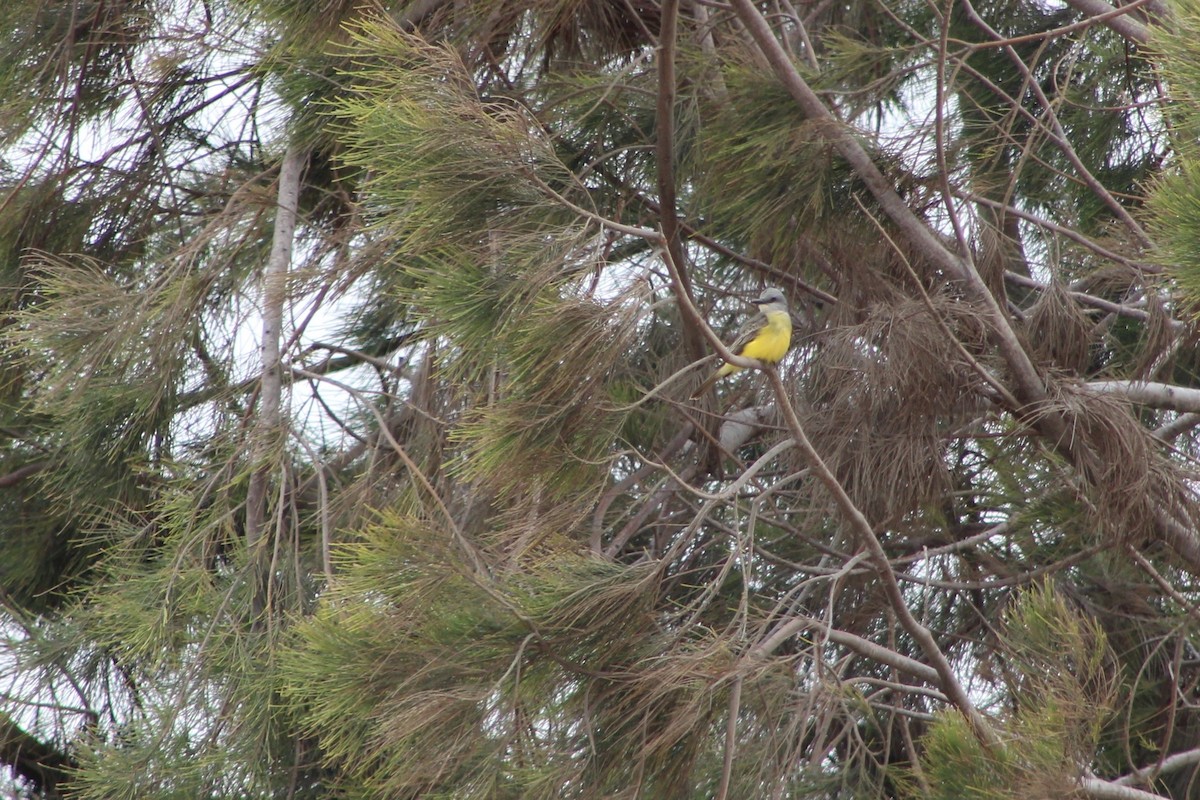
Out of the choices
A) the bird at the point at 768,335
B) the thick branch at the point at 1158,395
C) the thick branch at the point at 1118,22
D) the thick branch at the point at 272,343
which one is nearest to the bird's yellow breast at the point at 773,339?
the bird at the point at 768,335

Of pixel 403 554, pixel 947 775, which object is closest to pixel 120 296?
pixel 403 554

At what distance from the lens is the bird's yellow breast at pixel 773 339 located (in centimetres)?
338

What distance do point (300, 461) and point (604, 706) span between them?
1.85 meters

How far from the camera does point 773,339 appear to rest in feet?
11.2

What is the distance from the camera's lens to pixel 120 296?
3562 millimetres

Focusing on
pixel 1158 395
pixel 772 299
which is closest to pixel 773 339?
pixel 772 299

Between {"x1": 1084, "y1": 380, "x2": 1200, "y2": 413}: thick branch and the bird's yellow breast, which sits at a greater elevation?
the bird's yellow breast

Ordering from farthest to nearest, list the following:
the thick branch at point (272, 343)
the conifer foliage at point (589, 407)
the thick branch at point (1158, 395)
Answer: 1. the thick branch at point (272, 343)
2. the thick branch at point (1158, 395)
3. the conifer foliage at point (589, 407)

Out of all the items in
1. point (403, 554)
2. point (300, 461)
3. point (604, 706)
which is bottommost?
point (604, 706)

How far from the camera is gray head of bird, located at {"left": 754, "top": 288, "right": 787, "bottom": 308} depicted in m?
3.53

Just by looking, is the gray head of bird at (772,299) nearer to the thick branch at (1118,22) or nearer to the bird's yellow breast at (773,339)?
the bird's yellow breast at (773,339)

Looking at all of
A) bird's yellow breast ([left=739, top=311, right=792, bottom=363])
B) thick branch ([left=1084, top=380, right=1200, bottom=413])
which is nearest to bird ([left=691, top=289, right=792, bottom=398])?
bird's yellow breast ([left=739, top=311, right=792, bottom=363])

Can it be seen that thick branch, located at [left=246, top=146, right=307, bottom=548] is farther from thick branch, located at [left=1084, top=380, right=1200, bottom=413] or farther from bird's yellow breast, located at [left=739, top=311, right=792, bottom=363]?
thick branch, located at [left=1084, top=380, right=1200, bottom=413]

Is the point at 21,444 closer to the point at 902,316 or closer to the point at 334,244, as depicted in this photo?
the point at 334,244
